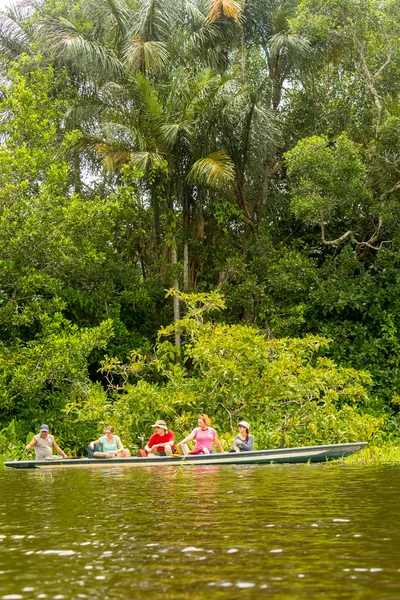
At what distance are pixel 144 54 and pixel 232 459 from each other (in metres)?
12.8

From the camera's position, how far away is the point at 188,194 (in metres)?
22.8

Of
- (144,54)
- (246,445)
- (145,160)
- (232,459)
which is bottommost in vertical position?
(232,459)

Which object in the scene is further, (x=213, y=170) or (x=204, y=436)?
(x=213, y=170)

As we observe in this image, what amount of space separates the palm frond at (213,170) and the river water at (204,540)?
11.4 m

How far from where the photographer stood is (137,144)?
840 inches

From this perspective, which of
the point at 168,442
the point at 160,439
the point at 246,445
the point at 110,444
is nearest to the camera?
the point at 246,445

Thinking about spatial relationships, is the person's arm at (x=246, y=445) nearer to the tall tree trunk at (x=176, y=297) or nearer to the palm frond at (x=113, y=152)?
the tall tree trunk at (x=176, y=297)

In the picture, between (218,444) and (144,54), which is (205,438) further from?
(144,54)

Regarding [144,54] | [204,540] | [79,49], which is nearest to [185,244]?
[144,54]

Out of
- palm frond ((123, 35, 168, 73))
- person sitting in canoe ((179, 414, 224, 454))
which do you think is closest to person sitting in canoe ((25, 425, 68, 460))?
person sitting in canoe ((179, 414, 224, 454))

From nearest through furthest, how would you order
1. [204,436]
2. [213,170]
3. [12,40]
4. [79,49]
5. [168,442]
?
[204,436], [168,442], [213,170], [79,49], [12,40]

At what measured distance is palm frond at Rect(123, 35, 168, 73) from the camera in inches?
842

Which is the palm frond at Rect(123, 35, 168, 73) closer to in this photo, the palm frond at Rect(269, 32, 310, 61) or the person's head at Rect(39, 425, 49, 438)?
the palm frond at Rect(269, 32, 310, 61)

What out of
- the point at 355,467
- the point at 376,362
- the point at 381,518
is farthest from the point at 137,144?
the point at 381,518
